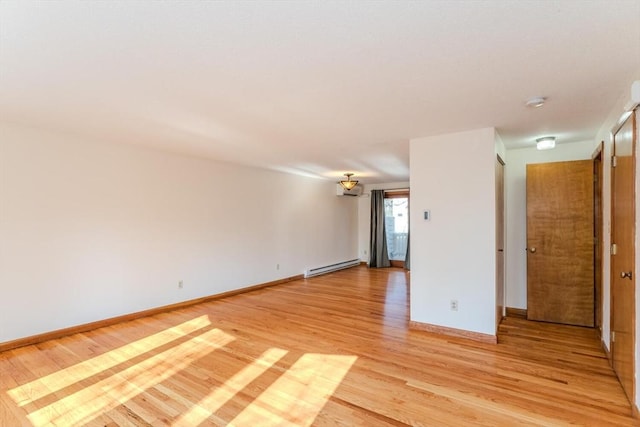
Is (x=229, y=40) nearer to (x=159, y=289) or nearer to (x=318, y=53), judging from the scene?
(x=318, y=53)

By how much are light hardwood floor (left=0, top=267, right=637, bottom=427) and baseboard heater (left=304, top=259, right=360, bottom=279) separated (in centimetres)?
308

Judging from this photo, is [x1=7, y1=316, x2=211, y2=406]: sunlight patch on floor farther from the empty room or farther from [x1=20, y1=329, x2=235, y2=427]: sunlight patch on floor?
[x1=20, y1=329, x2=235, y2=427]: sunlight patch on floor

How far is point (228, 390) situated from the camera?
96.3 inches

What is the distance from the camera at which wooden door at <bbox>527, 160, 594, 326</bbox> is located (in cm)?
390

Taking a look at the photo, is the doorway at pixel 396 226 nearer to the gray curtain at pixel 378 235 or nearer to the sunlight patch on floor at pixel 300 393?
the gray curtain at pixel 378 235

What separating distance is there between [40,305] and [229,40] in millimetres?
3531

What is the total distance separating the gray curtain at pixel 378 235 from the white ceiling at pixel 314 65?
201 inches

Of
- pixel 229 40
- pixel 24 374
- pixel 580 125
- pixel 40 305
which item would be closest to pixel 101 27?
pixel 229 40

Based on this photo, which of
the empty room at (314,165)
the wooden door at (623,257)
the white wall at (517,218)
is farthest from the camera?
the white wall at (517,218)

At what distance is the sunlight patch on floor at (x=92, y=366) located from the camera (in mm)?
2399

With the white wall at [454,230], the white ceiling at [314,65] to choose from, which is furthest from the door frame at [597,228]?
the white wall at [454,230]

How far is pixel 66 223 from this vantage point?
3.61 m

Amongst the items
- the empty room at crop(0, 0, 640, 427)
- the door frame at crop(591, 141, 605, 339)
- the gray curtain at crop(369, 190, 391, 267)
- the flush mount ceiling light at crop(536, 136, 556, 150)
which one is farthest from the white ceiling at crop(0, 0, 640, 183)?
the gray curtain at crop(369, 190, 391, 267)

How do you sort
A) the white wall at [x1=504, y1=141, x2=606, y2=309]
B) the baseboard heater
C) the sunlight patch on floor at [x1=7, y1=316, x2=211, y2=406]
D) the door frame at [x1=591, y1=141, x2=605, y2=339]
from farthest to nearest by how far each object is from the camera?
the baseboard heater → the white wall at [x1=504, y1=141, x2=606, y2=309] → the door frame at [x1=591, y1=141, x2=605, y2=339] → the sunlight patch on floor at [x1=7, y1=316, x2=211, y2=406]
